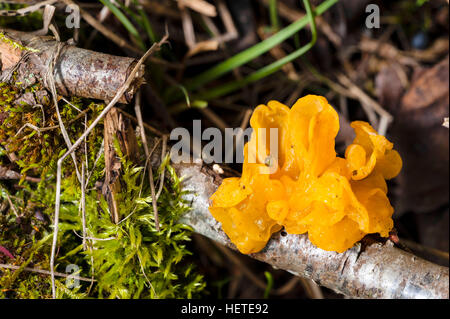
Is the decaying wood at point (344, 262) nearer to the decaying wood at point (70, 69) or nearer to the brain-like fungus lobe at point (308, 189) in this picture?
the brain-like fungus lobe at point (308, 189)

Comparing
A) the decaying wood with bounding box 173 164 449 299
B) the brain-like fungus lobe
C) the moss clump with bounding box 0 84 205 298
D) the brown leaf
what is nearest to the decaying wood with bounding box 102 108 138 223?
the moss clump with bounding box 0 84 205 298

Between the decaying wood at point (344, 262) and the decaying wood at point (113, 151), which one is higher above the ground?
the decaying wood at point (113, 151)

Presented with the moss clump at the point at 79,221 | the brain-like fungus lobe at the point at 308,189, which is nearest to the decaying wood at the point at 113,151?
the moss clump at the point at 79,221

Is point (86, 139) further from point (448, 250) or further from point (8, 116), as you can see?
point (448, 250)

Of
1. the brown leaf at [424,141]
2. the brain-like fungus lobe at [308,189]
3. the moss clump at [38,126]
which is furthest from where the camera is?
the brown leaf at [424,141]
